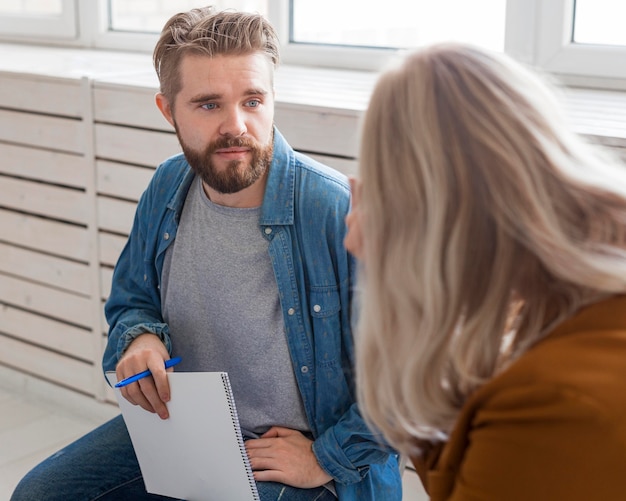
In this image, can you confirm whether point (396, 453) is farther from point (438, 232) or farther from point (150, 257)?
point (438, 232)

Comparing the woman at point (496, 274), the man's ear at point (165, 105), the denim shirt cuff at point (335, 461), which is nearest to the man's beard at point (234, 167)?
the man's ear at point (165, 105)

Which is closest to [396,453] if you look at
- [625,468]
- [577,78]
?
[625,468]

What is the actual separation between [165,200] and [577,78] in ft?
3.42

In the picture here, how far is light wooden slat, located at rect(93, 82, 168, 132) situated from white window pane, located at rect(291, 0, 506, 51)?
57cm

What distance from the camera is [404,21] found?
7.73 ft

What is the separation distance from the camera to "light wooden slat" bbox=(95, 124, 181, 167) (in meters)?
2.22

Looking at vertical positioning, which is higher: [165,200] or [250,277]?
[165,200]

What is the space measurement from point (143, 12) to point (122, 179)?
85 cm

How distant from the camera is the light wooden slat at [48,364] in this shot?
2.57 metres

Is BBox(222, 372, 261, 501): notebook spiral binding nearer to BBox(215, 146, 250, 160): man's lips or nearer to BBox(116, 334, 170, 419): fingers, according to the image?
BBox(116, 334, 170, 419): fingers

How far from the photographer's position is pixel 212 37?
4.73 ft

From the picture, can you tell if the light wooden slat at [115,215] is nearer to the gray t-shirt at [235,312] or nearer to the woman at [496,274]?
the gray t-shirt at [235,312]

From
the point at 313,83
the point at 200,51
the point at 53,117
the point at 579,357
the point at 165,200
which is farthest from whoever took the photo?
the point at 53,117

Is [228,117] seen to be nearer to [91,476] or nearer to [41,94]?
[91,476]
